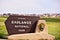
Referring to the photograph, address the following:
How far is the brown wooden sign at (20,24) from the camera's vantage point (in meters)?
3.67

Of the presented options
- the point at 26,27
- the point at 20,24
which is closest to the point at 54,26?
the point at 26,27

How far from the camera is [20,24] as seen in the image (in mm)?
3715

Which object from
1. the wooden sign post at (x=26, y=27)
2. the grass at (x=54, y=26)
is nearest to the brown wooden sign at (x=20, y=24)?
the wooden sign post at (x=26, y=27)

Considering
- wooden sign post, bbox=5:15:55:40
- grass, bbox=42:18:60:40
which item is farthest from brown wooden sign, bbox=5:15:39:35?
grass, bbox=42:18:60:40

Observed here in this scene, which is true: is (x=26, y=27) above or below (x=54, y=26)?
above

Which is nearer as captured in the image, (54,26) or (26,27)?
(26,27)

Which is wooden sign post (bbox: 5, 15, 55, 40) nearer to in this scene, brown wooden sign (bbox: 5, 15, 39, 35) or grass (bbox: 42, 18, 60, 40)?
brown wooden sign (bbox: 5, 15, 39, 35)

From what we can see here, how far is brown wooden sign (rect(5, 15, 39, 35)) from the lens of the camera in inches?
144

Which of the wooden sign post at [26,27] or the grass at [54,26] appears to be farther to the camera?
the grass at [54,26]

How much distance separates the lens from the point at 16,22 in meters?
3.70

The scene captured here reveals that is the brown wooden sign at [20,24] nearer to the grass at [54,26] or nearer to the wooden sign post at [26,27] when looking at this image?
the wooden sign post at [26,27]

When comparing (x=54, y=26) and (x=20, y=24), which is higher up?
(x=20, y=24)

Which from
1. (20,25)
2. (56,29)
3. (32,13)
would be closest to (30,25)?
(20,25)

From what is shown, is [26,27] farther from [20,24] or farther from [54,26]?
[54,26]
